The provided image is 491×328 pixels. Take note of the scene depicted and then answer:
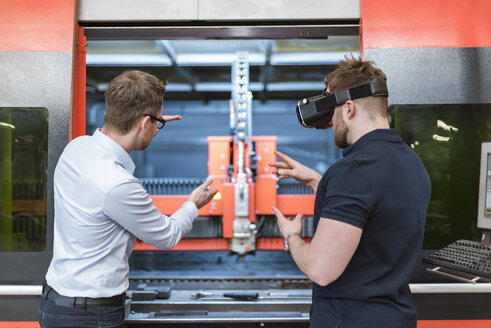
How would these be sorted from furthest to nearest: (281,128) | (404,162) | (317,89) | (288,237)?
1. (281,128)
2. (317,89)
3. (288,237)
4. (404,162)

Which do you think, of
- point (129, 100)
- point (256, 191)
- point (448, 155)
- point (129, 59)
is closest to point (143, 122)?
point (129, 100)

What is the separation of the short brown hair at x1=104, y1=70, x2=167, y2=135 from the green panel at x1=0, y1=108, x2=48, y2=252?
2.83ft

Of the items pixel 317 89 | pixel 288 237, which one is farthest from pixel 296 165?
pixel 317 89

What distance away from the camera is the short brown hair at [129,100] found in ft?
4.78

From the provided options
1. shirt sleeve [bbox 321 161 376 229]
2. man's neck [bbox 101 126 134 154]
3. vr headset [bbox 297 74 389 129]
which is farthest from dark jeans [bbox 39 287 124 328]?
vr headset [bbox 297 74 389 129]

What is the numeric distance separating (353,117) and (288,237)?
18.2 inches

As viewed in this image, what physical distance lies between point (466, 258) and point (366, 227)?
88 cm

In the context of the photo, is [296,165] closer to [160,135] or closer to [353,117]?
[353,117]

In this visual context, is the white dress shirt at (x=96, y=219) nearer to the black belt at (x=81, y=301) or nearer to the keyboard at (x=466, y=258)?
the black belt at (x=81, y=301)

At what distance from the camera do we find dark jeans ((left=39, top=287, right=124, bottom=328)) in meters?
1.39

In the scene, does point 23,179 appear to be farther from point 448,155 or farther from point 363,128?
point 448,155

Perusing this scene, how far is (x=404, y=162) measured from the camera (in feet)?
4.08

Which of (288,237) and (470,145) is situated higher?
(470,145)

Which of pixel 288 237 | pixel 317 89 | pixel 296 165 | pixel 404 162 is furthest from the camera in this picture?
pixel 317 89
